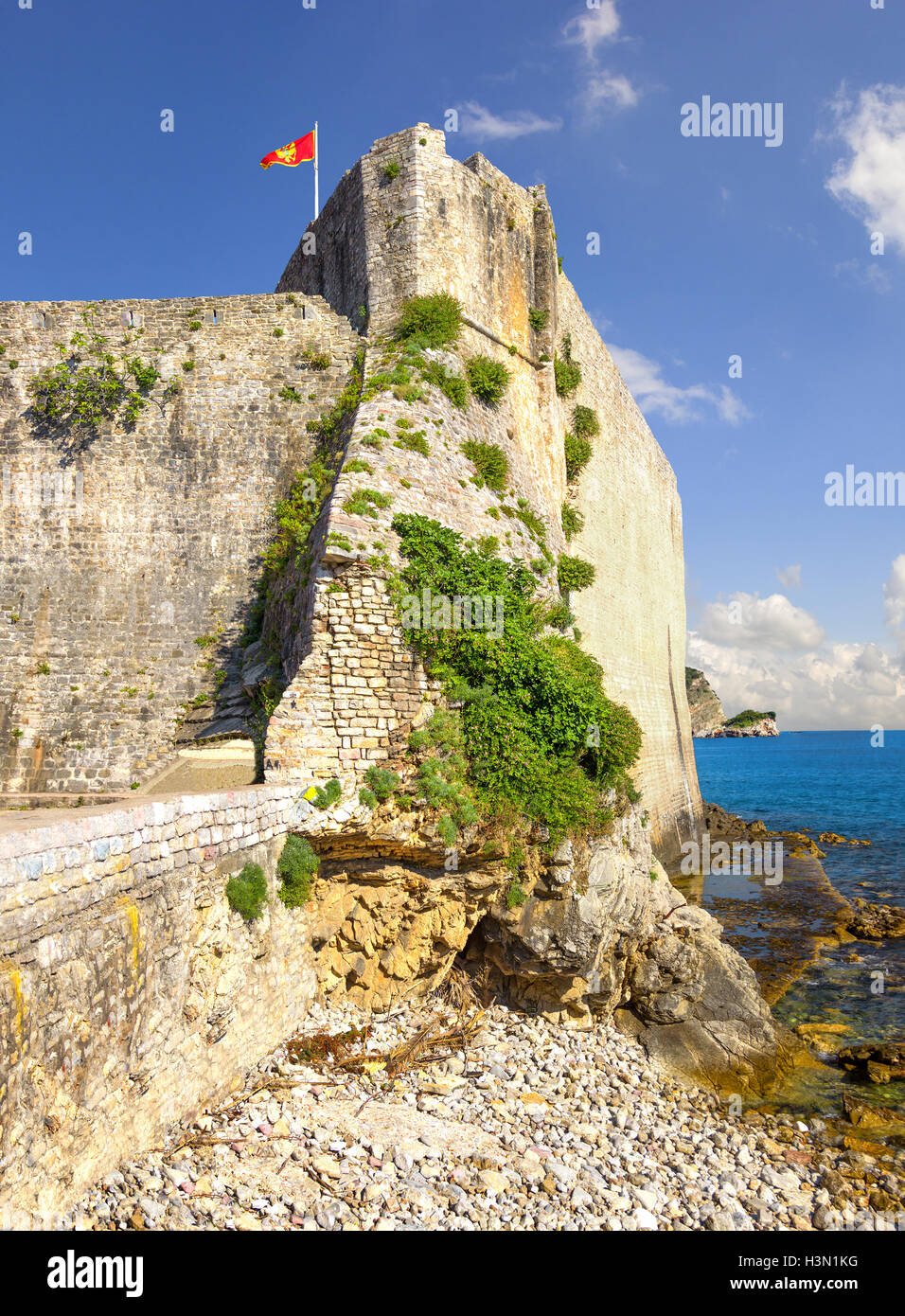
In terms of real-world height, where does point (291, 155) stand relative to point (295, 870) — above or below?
above

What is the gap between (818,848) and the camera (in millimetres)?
29453

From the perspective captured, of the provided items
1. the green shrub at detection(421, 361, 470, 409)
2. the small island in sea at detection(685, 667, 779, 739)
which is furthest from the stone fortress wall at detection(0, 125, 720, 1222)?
the small island in sea at detection(685, 667, 779, 739)

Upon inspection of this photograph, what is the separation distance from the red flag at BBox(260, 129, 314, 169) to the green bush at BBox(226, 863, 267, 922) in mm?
14306

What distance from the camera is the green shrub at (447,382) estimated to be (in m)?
12.4

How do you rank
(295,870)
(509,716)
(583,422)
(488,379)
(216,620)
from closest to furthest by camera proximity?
1. (295,870)
2. (509,716)
3. (216,620)
4. (488,379)
5. (583,422)

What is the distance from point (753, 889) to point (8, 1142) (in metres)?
21.3

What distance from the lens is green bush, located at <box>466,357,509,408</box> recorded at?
43.2 ft

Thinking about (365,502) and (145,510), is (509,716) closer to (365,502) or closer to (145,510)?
(365,502)

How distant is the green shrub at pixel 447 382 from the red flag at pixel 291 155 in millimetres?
6224

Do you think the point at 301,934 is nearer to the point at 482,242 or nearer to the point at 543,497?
the point at 543,497

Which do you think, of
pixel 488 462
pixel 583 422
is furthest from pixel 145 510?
pixel 583 422

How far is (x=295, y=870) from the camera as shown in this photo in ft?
26.6

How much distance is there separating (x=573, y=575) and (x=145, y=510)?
8487 mm
